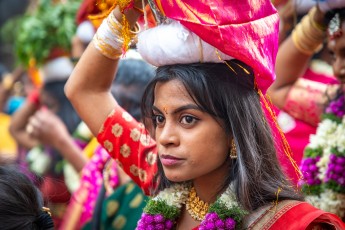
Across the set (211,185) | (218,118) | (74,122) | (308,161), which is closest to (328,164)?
(308,161)

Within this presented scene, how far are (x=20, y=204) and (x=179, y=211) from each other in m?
0.73

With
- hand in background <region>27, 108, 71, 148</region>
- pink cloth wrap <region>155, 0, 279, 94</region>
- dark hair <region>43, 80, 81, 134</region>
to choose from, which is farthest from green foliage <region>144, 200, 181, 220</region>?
dark hair <region>43, 80, 81, 134</region>

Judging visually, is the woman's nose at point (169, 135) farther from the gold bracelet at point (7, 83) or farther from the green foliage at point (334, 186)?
the gold bracelet at point (7, 83)

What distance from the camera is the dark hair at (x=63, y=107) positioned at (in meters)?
6.82

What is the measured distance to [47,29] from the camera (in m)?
7.07

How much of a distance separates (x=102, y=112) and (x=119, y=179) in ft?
4.17

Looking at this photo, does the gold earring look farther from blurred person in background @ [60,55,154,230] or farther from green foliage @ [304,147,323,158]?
blurred person in background @ [60,55,154,230]

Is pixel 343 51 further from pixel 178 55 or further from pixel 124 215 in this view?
pixel 124 215

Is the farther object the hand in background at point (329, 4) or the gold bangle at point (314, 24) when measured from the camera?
the gold bangle at point (314, 24)

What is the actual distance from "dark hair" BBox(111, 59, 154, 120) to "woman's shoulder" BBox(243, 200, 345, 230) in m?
1.94

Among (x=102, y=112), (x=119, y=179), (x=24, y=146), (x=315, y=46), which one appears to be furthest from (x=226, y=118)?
(x=24, y=146)

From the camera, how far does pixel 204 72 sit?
308 centimetres

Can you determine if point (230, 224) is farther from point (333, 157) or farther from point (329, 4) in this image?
point (329, 4)

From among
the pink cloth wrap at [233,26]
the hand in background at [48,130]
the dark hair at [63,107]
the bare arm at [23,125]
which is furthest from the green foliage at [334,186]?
the bare arm at [23,125]
